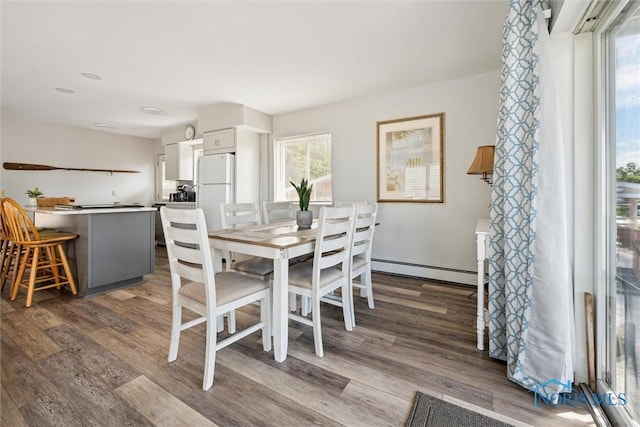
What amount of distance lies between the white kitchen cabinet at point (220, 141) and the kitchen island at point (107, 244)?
1.50m

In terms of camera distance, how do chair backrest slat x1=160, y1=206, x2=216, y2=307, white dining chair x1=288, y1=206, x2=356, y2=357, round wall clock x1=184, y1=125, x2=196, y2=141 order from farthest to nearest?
round wall clock x1=184, y1=125, x2=196, y2=141
white dining chair x1=288, y1=206, x2=356, y2=357
chair backrest slat x1=160, y1=206, x2=216, y2=307

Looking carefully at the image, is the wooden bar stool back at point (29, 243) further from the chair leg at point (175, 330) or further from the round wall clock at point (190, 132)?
the round wall clock at point (190, 132)

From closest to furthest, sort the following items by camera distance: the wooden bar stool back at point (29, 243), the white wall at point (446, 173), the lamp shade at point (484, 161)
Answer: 1. the lamp shade at point (484, 161)
2. the wooden bar stool back at point (29, 243)
3. the white wall at point (446, 173)

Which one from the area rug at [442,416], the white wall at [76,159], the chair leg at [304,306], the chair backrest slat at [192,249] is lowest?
the area rug at [442,416]

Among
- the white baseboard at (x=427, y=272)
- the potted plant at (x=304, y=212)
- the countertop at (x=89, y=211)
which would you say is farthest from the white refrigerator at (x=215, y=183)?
the white baseboard at (x=427, y=272)

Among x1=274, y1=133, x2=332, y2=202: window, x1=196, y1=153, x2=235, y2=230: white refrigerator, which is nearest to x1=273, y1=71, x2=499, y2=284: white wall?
x1=274, y1=133, x2=332, y2=202: window

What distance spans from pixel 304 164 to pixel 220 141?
1355 mm

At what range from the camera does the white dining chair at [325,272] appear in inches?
66.9

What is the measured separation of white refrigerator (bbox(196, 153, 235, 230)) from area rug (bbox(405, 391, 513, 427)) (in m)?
3.63

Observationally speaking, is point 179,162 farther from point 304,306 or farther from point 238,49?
point 304,306

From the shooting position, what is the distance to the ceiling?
78.2 inches

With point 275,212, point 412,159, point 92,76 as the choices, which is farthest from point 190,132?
point 412,159

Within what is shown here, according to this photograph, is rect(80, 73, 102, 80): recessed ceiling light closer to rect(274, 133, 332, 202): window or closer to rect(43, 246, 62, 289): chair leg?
rect(43, 246, 62, 289): chair leg

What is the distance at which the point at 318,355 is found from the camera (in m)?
1.72
